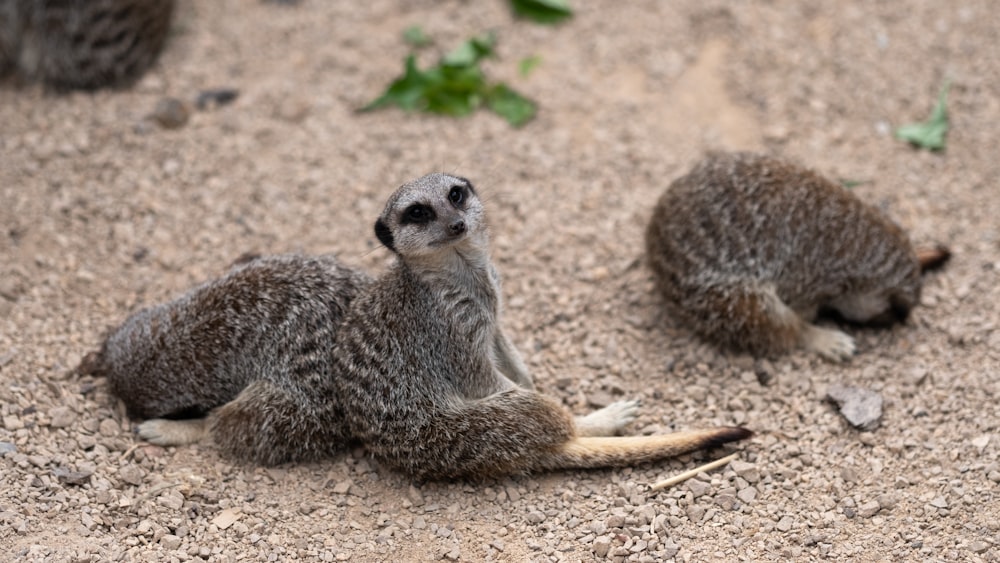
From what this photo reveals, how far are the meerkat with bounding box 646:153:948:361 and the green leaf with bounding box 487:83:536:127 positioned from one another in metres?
1.28

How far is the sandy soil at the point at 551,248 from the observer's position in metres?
3.41

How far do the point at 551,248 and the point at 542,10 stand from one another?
6.08ft

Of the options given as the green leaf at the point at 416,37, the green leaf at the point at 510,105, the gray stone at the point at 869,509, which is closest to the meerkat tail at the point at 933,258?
the gray stone at the point at 869,509

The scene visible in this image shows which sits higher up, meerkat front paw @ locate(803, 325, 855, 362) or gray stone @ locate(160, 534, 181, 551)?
meerkat front paw @ locate(803, 325, 855, 362)

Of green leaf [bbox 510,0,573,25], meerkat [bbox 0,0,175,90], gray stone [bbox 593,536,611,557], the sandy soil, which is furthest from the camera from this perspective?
green leaf [bbox 510,0,573,25]

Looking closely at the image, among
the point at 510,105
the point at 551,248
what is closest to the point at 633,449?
the point at 551,248

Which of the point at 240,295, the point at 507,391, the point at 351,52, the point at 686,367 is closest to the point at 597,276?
the point at 686,367

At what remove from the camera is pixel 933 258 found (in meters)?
4.57

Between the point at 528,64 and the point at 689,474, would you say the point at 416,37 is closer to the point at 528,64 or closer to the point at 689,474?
the point at 528,64

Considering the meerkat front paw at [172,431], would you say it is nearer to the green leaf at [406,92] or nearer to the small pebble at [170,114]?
the small pebble at [170,114]

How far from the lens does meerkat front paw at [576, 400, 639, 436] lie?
376 centimetres

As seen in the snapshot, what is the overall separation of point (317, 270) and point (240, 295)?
0.30 meters

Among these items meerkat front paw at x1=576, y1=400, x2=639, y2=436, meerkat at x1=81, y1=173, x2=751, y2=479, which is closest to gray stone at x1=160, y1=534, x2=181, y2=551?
meerkat at x1=81, y1=173, x2=751, y2=479

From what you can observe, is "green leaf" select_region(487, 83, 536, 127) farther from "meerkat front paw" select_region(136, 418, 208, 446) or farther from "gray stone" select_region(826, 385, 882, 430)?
"meerkat front paw" select_region(136, 418, 208, 446)
